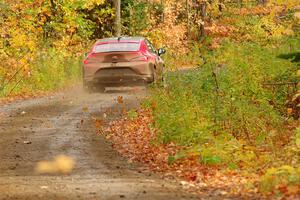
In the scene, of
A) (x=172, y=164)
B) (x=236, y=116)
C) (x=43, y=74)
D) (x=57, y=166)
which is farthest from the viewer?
(x=43, y=74)

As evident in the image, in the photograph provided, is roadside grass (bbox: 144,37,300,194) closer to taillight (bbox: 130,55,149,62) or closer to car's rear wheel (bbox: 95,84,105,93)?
taillight (bbox: 130,55,149,62)

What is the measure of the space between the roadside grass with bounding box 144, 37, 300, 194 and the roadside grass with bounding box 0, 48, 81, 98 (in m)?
8.92

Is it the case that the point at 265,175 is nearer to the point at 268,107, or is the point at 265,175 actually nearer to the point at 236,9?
the point at 268,107

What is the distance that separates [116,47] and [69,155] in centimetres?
952

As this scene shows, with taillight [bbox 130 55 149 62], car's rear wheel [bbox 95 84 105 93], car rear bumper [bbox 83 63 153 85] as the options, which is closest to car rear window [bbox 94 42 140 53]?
taillight [bbox 130 55 149 62]

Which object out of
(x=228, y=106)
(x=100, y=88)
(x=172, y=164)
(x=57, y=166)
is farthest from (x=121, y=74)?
(x=57, y=166)

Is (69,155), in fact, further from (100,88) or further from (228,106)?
(100,88)

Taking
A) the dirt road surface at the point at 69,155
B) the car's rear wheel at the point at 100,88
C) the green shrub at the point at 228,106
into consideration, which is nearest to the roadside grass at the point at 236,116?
the green shrub at the point at 228,106

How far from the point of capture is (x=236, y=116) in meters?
12.5

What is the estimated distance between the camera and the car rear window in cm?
2050

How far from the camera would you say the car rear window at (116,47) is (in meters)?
20.5

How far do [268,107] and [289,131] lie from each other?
859 mm

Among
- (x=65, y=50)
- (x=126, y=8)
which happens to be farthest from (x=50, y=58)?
(x=126, y=8)

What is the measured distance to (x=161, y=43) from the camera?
125 feet
